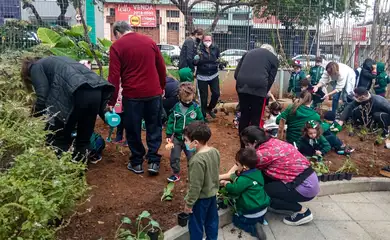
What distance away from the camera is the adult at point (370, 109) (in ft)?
22.6

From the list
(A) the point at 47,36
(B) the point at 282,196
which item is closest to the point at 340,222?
(B) the point at 282,196

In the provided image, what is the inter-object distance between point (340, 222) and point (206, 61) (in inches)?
156

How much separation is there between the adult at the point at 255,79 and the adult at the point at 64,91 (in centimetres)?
185

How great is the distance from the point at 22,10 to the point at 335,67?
7064 millimetres

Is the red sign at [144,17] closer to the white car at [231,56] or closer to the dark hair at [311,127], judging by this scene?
the white car at [231,56]

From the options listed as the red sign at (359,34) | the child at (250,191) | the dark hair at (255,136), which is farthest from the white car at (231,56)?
the child at (250,191)

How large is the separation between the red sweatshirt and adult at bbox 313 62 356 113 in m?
4.65

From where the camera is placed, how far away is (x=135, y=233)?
11.3ft

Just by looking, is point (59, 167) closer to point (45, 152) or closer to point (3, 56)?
point (45, 152)

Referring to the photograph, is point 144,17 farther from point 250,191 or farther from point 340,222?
point 340,222

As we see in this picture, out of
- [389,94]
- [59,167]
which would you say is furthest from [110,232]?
[389,94]

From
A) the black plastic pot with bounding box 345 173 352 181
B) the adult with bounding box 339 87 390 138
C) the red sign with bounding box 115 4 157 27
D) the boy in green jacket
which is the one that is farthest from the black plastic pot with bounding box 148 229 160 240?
the boy in green jacket

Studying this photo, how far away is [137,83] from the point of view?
173 inches

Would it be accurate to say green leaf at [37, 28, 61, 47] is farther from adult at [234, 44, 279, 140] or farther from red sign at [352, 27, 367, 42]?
red sign at [352, 27, 367, 42]
